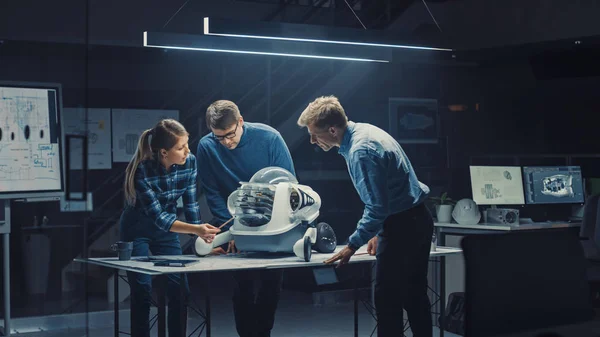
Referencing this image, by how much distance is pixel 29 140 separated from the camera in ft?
18.0

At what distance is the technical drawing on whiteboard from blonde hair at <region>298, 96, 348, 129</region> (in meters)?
2.39

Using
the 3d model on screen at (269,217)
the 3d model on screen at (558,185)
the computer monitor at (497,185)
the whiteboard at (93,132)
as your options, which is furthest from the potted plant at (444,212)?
the whiteboard at (93,132)

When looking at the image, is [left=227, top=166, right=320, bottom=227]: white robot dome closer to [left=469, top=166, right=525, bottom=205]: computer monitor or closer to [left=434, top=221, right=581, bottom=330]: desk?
[left=434, top=221, right=581, bottom=330]: desk

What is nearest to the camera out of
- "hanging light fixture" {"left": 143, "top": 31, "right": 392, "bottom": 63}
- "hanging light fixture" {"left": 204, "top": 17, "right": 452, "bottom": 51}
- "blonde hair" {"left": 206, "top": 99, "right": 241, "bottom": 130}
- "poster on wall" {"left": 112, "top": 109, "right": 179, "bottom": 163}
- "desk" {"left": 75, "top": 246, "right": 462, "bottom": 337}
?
"desk" {"left": 75, "top": 246, "right": 462, "bottom": 337}

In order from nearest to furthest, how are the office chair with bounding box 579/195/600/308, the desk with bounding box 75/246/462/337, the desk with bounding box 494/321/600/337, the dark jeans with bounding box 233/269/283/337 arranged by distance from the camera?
the desk with bounding box 494/321/600/337
the desk with bounding box 75/246/462/337
the dark jeans with bounding box 233/269/283/337
the office chair with bounding box 579/195/600/308

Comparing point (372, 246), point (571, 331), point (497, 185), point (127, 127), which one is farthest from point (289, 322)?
point (571, 331)

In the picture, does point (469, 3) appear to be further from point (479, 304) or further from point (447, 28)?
point (479, 304)

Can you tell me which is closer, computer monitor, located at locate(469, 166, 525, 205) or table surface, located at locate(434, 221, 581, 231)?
table surface, located at locate(434, 221, 581, 231)

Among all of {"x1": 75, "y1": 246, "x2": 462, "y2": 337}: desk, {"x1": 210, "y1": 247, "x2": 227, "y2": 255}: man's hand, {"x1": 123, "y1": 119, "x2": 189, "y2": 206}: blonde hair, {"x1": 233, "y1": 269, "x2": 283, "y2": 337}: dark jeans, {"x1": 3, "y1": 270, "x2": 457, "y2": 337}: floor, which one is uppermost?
{"x1": 123, "y1": 119, "x2": 189, "y2": 206}: blonde hair

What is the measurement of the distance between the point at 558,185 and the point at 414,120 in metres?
3.27

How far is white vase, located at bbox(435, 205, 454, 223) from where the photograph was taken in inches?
247

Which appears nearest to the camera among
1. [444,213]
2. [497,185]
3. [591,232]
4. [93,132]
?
[591,232]

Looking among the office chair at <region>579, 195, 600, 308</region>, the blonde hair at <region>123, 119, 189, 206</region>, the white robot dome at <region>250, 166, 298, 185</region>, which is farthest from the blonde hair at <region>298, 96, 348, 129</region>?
the office chair at <region>579, 195, 600, 308</region>

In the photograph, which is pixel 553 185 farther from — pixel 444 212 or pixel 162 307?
pixel 162 307
